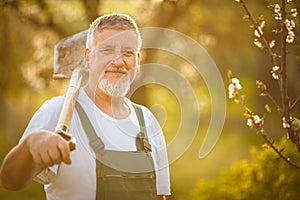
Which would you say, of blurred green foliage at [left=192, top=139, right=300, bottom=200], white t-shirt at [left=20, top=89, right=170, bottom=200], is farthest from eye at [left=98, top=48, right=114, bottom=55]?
blurred green foliage at [left=192, top=139, right=300, bottom=200]

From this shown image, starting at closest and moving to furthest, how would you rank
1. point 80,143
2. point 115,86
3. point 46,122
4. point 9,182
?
point 9,182 → point 46,122 → point 80,143 → point 115,86

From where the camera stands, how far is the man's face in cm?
380

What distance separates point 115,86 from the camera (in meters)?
3.81

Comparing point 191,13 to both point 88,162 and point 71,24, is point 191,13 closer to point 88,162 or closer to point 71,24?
point 71,24

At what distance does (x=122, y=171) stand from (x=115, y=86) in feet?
1.58

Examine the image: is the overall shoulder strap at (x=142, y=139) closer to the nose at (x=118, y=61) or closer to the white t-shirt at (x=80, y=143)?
the white t-shirt at (x=80, y=143)

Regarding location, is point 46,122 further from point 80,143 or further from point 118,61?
point 118,61

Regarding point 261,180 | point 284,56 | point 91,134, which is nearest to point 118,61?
point 91,134

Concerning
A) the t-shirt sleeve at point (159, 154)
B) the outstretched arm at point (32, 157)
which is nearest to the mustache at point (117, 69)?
the t-shirt sleeve at point (159, 154)

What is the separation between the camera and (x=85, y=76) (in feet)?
14.1

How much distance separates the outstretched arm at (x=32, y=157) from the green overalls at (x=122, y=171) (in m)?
0.63

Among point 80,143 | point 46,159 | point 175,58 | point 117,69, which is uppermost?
point 175,58

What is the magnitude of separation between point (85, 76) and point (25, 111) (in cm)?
2710

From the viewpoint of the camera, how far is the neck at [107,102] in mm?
3865
